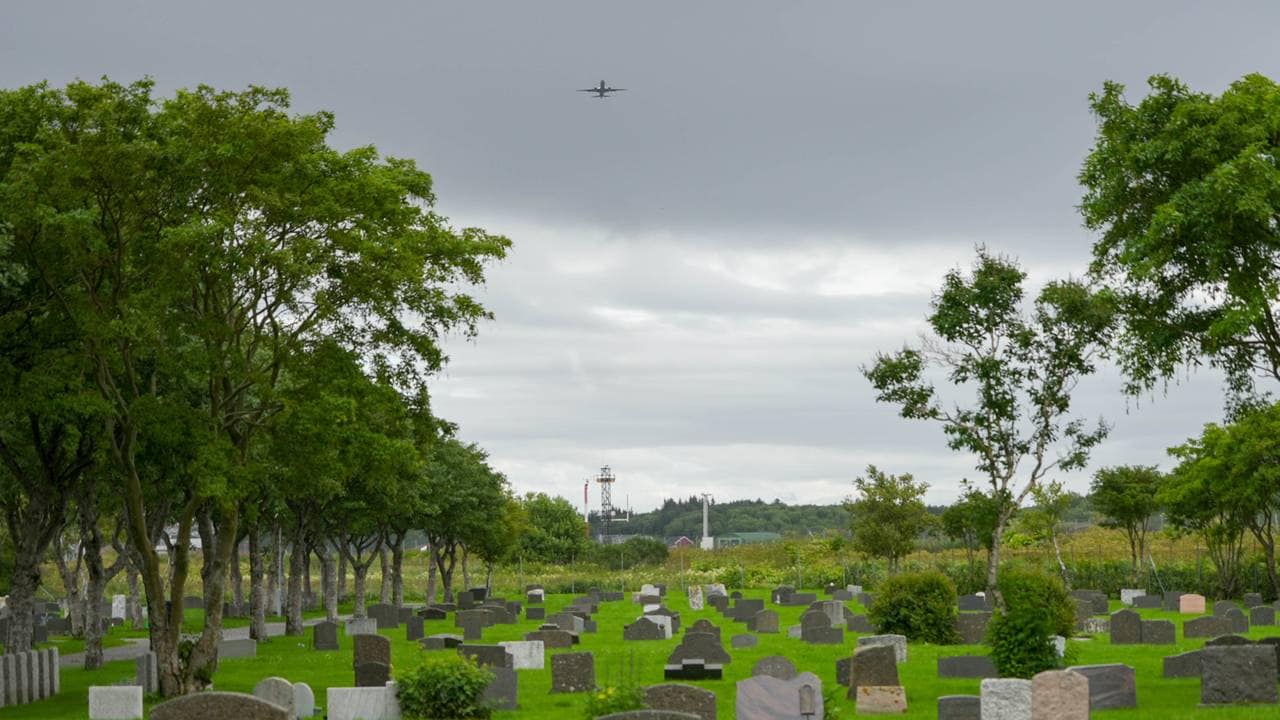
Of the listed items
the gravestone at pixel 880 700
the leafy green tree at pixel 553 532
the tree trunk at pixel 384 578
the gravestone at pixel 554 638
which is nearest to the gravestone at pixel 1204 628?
the gravestone at pixel 554 638

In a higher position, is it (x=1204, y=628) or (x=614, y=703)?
(x=614, y=703)

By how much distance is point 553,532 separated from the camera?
4532 inches

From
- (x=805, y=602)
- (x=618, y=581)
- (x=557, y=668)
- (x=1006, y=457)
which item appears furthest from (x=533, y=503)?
(x=557, y=668)

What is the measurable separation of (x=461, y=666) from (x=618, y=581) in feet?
218

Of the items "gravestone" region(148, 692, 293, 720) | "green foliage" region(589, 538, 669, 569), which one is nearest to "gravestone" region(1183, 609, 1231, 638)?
"gravestone" region(148, 692, 293, 720)

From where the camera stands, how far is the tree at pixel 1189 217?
23.3m

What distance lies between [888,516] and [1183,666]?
4295 centimetres

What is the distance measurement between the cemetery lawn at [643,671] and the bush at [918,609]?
1302 mm

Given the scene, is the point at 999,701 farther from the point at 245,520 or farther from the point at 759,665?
the point at 245,520

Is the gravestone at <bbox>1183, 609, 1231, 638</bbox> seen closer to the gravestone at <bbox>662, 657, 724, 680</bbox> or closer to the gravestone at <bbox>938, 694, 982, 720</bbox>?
the gravestone at <bbox>662, 657, 724, 680</bbox>

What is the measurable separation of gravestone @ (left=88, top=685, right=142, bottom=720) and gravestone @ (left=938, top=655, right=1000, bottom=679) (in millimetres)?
14255

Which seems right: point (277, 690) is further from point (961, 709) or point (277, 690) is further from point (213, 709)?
point (961, 709)

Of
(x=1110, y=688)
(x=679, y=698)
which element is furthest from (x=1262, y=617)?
(x=679, y=698)

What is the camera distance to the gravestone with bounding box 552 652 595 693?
28453 millimetres
